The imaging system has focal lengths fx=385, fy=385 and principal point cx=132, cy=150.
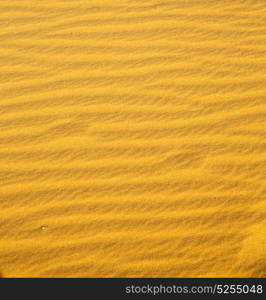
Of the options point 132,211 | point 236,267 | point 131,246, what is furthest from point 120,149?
point 236,267

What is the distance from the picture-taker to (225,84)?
3545 millimetres

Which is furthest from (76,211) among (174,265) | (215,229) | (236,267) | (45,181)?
(236,267)

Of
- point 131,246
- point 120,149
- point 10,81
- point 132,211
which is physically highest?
point 10,81

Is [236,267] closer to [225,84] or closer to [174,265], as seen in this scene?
[174,265]

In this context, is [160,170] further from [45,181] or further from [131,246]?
[45,181]

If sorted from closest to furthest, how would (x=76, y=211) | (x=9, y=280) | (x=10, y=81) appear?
(x=9, y=280) → (x=76, y=211) → (x=10, y=81)

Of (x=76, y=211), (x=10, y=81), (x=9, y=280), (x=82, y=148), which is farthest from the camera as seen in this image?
(x=10, y=81)

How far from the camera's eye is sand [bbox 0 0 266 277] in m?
2.88

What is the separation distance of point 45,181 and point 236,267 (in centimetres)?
161

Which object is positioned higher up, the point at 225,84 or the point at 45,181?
the point at 225,84

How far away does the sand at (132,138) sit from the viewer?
288cm

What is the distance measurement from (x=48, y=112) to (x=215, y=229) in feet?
5.63

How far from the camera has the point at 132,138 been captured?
3279mm

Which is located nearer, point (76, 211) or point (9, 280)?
point (9, 280)
